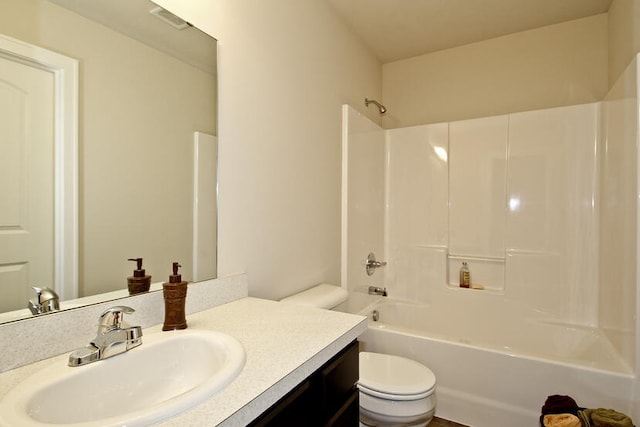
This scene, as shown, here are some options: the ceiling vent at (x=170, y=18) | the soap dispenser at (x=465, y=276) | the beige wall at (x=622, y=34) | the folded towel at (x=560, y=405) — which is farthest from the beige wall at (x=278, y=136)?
→ the beige wall at (x=622, y=34)

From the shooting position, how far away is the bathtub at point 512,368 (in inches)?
62.2

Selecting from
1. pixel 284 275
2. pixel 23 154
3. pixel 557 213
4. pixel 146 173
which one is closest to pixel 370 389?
pixel 284 275

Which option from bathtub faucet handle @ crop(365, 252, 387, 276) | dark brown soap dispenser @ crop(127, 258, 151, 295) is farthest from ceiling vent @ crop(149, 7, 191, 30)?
bathtub faucet handle @ crop(365, 252, 387, 276)

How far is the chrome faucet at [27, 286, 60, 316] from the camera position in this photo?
0.78 metres

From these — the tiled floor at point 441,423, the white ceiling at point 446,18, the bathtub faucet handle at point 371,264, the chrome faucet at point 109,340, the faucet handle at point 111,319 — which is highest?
the white ceiling at point 446,18

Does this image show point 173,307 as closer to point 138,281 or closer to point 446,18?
point 138,281

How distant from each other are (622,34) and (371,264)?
2134mm

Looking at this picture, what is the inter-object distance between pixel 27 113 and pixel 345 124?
69.4 inches

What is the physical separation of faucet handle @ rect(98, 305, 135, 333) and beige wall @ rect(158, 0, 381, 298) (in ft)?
1.67

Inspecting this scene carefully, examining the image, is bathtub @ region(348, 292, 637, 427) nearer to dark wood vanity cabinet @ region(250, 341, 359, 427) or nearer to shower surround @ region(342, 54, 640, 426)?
shower surround @ region(342, 54, 640, 426)

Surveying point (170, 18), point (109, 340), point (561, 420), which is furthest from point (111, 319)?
point (561, 420)

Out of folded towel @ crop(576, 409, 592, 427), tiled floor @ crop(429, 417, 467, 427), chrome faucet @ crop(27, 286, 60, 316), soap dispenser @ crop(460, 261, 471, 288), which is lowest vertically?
tiled floor @ crop(429, 417, 467, 427)

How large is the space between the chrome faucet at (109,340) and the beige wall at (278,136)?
0.50 metres

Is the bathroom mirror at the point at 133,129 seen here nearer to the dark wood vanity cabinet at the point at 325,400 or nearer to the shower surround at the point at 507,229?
the dark wood vanity cabinet at the point at 325,400
